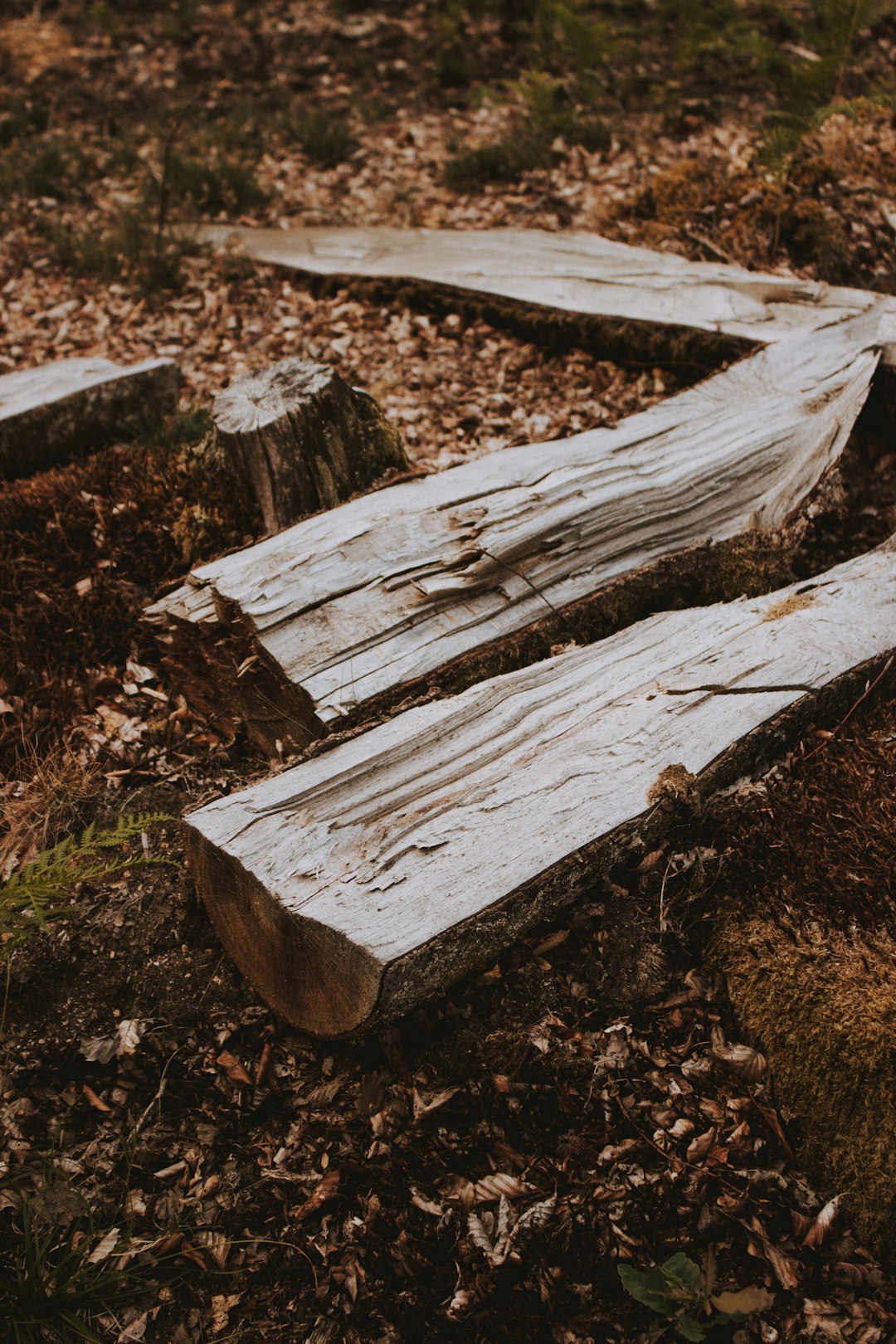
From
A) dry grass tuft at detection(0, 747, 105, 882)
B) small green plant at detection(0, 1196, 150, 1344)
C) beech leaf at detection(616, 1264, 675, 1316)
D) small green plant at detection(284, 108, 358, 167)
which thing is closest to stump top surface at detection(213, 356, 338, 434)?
dry grass tuft at detection(0, 747, 105, 882)

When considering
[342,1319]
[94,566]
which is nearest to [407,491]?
[94,566]

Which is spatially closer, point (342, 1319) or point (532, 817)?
point (342, 1319)

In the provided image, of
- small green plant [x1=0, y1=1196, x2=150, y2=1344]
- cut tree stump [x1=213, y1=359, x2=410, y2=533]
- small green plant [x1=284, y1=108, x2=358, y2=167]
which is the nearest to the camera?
small green plant [x1=0, y1=1196, x2=150, y2=1344]

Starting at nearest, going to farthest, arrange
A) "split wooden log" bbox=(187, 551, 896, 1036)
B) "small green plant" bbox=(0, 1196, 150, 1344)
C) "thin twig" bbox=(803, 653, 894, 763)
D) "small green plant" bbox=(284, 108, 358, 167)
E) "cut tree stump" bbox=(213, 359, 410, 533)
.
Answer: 1. "small green plant" bbox=(0, 1196, 150, 1344)
2. "split wooden log" bbox=(187, 551, 896, 1036)
3. "thin twig" bbox=(803, 653, 894, 763)
4. "cut tree stump" bbox=(213, 359, 410, 533)
5. "small green plant" bbox=(284, 108, 358, 167)

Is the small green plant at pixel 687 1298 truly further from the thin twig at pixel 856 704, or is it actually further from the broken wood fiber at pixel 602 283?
the broken wood fiber at pixel 602 283

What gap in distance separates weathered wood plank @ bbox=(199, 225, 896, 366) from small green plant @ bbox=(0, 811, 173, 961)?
387 cm

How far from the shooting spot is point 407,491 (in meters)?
3.62

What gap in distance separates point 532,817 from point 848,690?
139 cm

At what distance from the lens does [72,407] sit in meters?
4.65

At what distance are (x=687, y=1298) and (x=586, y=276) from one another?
5.05m

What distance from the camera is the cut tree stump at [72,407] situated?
458 cm

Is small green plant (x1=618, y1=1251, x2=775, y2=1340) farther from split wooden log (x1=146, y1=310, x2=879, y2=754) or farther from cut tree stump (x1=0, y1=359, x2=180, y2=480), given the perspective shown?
cut tree stump (x1=0, y1=359, x2=180, y2=480)

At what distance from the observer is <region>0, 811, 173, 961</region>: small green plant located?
2.43 m

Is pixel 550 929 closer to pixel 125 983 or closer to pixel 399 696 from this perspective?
pixel 399 696
